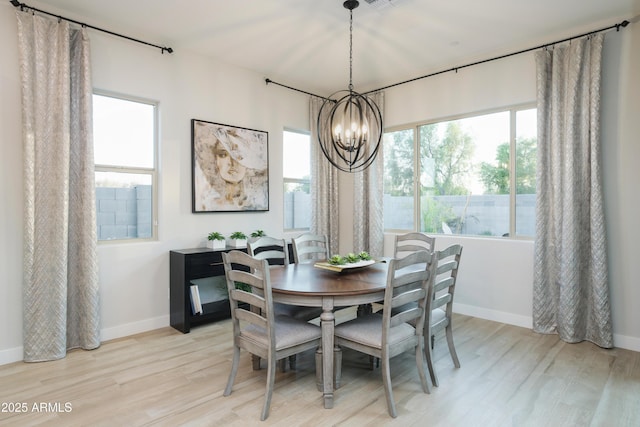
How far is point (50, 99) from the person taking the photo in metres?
3.02

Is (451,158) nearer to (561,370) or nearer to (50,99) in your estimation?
(561,370)

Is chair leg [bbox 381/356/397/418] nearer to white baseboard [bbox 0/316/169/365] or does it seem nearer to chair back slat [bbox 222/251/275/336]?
chair back slat [bbox 222/251/275/336]

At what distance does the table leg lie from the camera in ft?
7.47

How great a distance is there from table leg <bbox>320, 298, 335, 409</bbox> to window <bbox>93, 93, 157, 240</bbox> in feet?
7.70

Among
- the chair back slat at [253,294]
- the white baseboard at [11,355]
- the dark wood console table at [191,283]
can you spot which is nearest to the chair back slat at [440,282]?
the chair back slat at [253,294]

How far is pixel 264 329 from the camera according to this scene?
2418 mm

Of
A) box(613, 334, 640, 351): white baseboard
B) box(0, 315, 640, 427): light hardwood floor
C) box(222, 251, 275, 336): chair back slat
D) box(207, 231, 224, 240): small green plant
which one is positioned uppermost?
box(207, 231, 224, 240): small green plant

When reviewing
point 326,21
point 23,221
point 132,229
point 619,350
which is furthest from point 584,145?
point 23,221

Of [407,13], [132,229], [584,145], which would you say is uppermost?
[407,13]

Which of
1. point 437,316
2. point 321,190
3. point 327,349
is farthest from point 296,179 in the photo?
point 327,349

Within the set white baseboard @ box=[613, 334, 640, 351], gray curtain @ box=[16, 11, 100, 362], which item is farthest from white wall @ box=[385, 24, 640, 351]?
gray curtain @ box=[16, 11, 100, 362]

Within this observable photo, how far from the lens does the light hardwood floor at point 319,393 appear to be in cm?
217

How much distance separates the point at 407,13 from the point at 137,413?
3589 millimetres

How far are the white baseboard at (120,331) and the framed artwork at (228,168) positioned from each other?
119 centimetres
